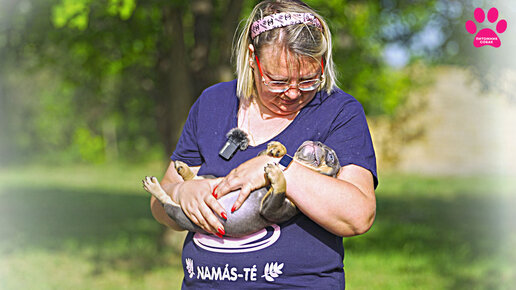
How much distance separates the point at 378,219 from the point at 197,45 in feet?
19.3

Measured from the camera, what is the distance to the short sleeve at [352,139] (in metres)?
2.07

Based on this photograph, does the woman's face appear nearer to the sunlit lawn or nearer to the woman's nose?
the woman's nose

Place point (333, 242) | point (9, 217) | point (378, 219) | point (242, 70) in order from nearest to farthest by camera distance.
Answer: point (333, 242) → point (242, 70) → point (378, 219) → point (9, 217)

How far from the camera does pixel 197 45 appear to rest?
8.20 metres

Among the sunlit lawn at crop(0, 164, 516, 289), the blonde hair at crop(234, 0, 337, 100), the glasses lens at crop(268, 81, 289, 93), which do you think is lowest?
the sunlit lawn at crop(0, 164, 516, 289)

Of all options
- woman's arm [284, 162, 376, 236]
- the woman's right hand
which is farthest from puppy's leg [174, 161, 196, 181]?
woman's arm [284, 162, 376, 236]

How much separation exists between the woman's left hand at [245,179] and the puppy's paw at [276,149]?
0.06 feet

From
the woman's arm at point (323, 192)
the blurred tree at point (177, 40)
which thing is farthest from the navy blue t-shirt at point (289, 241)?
the blurred tree at point (177, 40)

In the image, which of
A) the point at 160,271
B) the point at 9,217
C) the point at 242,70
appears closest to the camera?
the point at 242,70

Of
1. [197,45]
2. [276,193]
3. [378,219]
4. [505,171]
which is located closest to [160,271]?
[197,45]

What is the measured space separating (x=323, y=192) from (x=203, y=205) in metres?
0.42

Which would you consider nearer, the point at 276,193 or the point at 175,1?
the point at 276,193

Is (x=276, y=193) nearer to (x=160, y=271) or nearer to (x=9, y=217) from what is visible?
(x=160, y=271)

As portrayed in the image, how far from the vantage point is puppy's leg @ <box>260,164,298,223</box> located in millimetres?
1912
